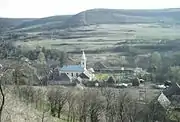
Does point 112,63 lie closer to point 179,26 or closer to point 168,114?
point 168,114

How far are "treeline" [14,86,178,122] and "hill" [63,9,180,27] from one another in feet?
458

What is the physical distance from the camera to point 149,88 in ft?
177

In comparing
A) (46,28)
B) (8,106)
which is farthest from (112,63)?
(46,28)

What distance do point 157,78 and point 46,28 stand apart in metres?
133

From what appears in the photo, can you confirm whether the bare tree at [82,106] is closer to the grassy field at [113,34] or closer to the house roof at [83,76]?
the house roof at [83,76]

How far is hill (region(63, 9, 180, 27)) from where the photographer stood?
180500 mm

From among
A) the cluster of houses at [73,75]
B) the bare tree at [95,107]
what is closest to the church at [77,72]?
the cluster of houses at [73,75]

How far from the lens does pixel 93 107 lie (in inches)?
1278

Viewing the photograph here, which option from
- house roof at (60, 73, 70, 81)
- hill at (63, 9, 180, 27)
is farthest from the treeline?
hill at (63, 9, 180, 27)

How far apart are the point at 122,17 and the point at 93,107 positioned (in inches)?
6241

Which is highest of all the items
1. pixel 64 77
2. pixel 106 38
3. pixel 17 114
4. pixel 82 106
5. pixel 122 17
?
pixel 17 114

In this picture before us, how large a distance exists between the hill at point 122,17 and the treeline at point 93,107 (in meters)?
139

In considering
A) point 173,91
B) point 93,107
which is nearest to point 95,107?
point 93,107

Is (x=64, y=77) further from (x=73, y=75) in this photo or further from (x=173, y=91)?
(x=173, y=91)
